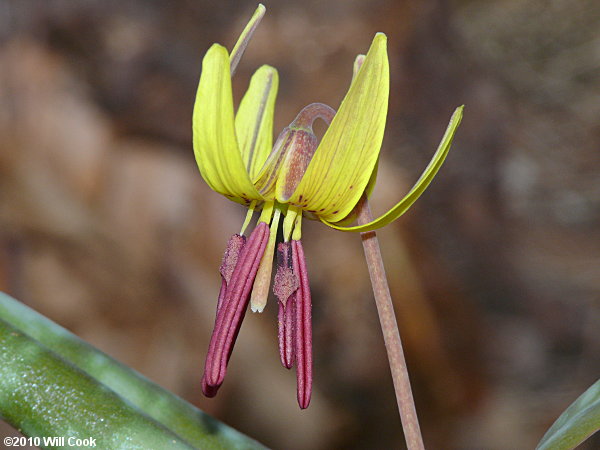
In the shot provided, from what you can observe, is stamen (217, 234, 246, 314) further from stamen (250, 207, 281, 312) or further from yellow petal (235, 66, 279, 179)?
yellow petal (235, 66, 279, 179)

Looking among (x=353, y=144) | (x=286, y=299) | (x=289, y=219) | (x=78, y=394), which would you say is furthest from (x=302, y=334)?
(x=78, y=394)

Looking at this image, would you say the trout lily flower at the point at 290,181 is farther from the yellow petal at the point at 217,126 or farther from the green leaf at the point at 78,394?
the green leaf at the point at 78,394

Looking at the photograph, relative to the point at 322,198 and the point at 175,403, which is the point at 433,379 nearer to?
the point at 175,403

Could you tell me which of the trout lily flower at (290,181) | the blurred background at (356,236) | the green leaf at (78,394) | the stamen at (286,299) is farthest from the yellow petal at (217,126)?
the blurred background at (356,236)

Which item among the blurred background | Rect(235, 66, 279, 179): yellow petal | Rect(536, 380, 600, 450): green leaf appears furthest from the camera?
the blurred background

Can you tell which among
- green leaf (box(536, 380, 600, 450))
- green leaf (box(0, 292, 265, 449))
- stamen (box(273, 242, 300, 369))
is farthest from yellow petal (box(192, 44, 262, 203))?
green leaf (box(536, 380, 600, 450))

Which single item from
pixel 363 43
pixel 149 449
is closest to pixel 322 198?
pixel 149 449
